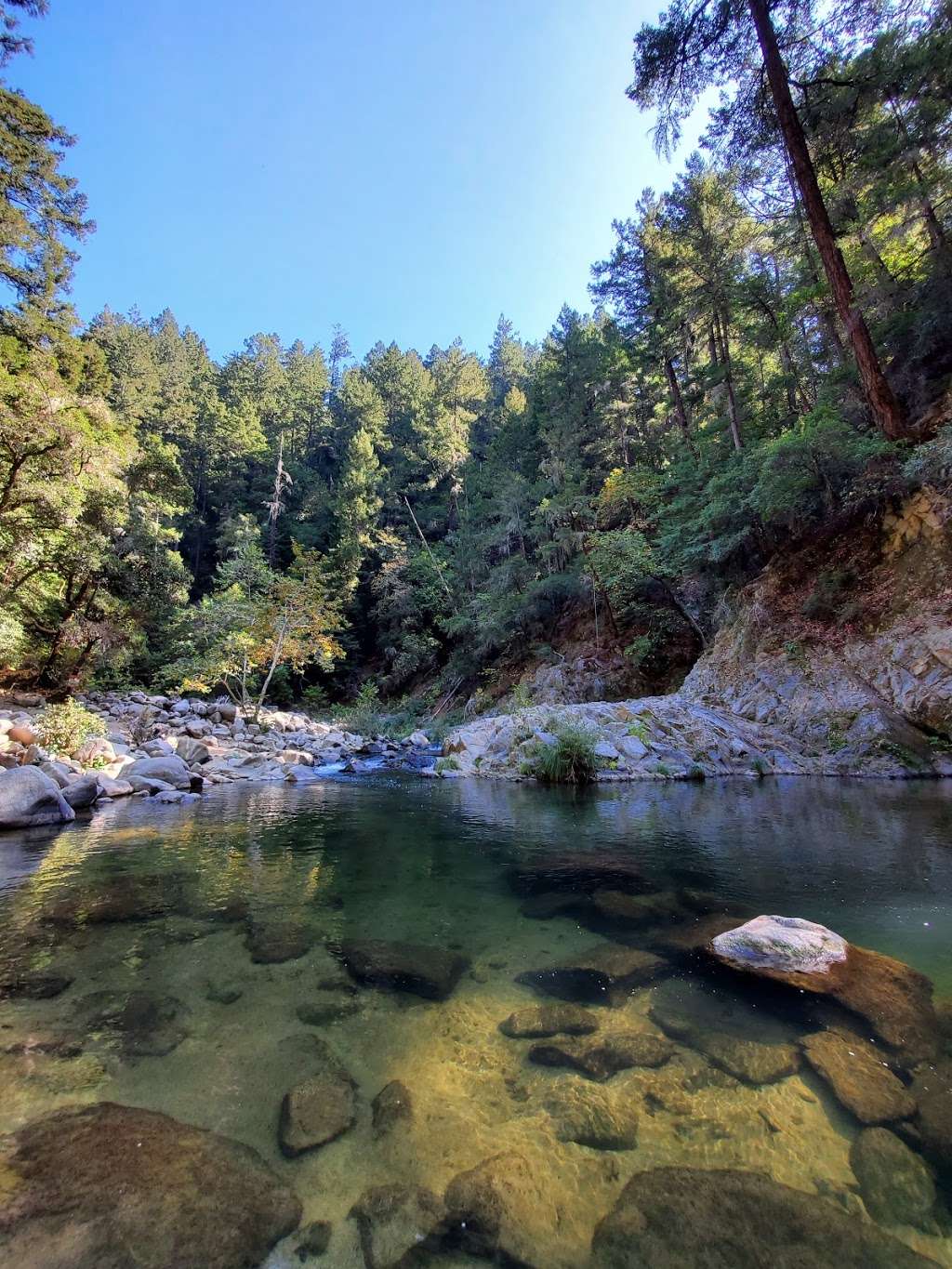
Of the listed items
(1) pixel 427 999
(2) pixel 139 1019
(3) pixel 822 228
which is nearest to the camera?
(2) pixel 139 1019

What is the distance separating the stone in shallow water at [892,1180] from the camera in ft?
5.04

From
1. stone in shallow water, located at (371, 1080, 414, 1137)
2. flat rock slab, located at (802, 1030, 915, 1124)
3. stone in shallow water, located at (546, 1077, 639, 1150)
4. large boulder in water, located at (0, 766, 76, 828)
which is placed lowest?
stone in shallow water, located at (371, 1080, 414, 1137)

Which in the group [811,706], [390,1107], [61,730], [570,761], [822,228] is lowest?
[390,1107]

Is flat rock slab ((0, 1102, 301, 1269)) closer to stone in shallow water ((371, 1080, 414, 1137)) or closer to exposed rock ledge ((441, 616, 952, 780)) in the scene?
stone in shallow water ((371, 1080, 414, 1137))

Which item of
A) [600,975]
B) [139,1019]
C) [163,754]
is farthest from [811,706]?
[163,754]

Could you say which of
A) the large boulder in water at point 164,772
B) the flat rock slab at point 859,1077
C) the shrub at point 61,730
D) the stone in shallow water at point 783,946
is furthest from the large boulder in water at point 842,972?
the shrub at point 61,730

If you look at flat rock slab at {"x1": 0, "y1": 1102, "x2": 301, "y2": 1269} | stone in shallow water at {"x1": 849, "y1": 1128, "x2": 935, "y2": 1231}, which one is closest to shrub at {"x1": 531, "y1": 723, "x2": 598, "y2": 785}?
stone in shallow water at {"x1": 849, "y1": 1128, "x2": 935, "y2": 1231}

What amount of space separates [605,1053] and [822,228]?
14638mm

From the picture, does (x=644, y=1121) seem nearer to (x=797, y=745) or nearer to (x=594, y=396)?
(x=797, y=745)

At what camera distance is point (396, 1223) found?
5.02 feet

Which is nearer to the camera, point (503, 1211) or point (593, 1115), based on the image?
point (503, 1211)

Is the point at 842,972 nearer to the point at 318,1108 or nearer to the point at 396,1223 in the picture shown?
the point at 396,1223

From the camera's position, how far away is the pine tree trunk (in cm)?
1077

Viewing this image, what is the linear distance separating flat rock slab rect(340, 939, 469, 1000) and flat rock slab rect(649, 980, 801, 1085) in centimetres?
110
